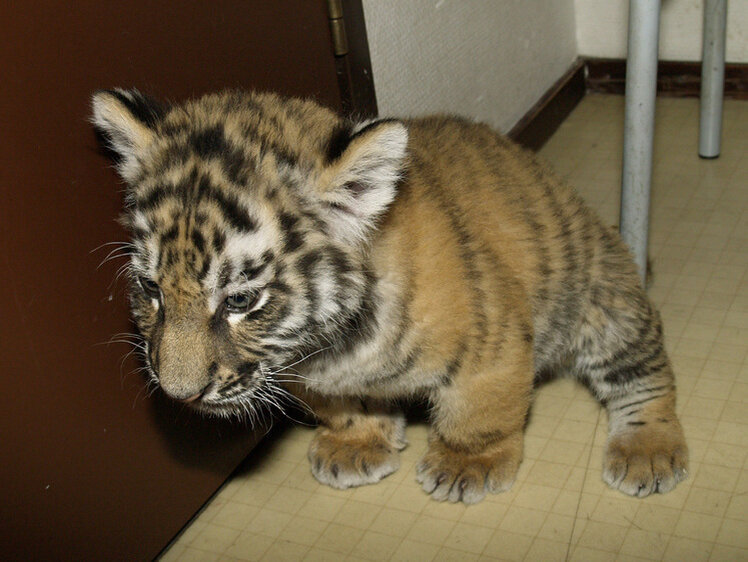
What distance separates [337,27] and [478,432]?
1250 mm

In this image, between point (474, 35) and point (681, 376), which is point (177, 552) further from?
point (474, 35)

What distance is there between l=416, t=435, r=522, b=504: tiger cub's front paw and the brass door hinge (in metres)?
1.22

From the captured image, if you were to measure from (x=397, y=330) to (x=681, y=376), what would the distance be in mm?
1120

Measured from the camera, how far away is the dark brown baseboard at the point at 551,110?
4184 millimetres

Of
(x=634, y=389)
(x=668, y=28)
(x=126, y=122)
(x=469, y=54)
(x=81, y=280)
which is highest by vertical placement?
(x=126, y=122)

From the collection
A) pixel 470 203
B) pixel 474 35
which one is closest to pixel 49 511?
pixel 470 203

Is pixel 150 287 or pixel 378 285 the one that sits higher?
pixel 150 287

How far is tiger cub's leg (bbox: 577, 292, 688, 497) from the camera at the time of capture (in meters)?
2.53

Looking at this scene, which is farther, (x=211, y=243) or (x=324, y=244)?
(x=324, y=244)

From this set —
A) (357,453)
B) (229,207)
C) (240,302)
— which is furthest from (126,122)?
(357,453)

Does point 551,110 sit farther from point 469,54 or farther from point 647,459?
point 647,459

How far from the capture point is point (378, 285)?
2137 millimetres

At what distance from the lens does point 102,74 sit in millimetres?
2092

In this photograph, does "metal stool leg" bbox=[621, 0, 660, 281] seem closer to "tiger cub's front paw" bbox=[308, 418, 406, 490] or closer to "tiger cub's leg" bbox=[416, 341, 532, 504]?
"tiger cub's leg" bbox=[416, 341, 532, 504]
